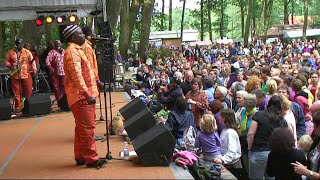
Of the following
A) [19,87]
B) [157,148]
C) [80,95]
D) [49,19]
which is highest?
[49,19]

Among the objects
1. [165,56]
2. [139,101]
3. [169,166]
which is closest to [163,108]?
[139,101]

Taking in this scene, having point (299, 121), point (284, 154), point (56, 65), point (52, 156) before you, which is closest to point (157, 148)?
point (284, 154)

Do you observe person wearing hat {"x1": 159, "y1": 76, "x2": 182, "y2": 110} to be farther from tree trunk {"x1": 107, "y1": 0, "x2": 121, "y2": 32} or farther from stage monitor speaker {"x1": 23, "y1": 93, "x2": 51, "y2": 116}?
tree trunk {"x1": 107, "y1": 0, "x2": 121, "y2": 32}

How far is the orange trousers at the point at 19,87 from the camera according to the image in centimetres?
1097

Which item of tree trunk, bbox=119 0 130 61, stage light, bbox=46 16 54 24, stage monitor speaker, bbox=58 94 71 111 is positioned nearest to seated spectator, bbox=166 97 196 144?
stage monitor speaker, bbox=58 94 71 111

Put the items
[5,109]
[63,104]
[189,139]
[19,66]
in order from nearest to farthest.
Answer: [189,139] → [5,109] → [19,66] → [63,104]

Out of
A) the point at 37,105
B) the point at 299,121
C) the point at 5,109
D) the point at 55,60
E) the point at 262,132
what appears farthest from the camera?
the point at 55,60

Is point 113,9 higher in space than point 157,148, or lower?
higher

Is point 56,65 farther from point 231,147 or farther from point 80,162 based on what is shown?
point 231,147

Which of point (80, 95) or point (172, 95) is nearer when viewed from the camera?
point (80, 95)

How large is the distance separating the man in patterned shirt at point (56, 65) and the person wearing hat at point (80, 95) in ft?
17.9

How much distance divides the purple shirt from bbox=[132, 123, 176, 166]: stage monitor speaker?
32.2 inches

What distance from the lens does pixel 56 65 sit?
35.9 feet

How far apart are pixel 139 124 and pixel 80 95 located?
51.3 inches
